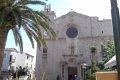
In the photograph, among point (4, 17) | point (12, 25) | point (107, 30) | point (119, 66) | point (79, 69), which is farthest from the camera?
point (107, 30)

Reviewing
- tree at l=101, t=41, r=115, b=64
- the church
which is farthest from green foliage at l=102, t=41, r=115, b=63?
the church

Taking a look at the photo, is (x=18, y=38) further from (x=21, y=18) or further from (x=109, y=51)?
(x=109, y=51)

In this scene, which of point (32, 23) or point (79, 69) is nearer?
point (32, 23)

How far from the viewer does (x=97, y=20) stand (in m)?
40.0

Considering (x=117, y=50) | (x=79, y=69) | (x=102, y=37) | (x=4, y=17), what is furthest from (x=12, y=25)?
(x=102, y=37)

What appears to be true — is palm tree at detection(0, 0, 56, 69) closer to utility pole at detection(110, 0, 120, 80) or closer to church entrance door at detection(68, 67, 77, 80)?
utility pole at detection(110, 0, 120, 80)

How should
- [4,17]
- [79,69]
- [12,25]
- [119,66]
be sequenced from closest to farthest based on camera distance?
[119,66] < [4,17] < [12,25] < [79,69]

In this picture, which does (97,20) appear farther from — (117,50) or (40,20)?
(117,50)

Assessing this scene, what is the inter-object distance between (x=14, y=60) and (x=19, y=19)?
35667 mm

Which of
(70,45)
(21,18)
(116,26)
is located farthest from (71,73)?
(116,26)

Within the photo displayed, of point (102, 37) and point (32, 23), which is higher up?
point (102, 37)

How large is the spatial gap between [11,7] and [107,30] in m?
30.1

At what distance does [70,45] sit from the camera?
128ft

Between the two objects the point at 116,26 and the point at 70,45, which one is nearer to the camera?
the point at 116,26
